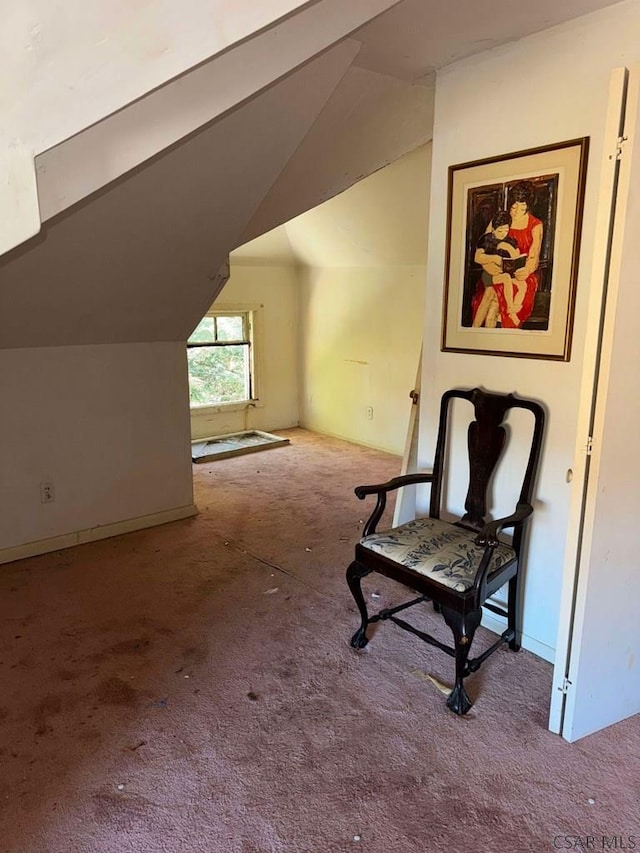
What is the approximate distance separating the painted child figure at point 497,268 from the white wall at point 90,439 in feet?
6.33

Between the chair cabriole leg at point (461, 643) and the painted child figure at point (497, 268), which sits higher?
the painted child figure at point (497, 268)

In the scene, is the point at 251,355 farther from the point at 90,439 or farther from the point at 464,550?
the point at 464,550

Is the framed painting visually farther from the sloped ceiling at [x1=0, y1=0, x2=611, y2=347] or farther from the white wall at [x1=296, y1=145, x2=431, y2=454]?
the white wall at [x1=296, y1=145, x2=431, y2=454]

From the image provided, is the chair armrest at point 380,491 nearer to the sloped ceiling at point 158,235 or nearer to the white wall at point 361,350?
the sloped ceiling at point 158,235

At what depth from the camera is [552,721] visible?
1.95 m

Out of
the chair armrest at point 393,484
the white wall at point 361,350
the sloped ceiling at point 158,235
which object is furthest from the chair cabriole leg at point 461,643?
the white wall at point 361,350

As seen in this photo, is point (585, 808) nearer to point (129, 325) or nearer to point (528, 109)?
point (528, 109)

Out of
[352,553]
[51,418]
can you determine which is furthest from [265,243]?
[352,553]

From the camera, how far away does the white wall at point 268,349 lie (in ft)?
17.9

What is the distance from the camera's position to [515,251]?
2268 mm

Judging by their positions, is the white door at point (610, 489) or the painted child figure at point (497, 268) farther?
the painted child figure at point (497, 268)

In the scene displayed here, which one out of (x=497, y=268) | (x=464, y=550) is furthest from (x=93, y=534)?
(x=497, y=268)

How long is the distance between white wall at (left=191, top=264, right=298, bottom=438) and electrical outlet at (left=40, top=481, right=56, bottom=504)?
2.20 metres

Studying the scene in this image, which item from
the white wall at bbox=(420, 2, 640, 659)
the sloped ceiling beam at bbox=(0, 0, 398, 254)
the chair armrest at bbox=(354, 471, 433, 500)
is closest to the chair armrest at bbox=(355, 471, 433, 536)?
the chair armrest at bbox=(354, 471, 433, 500)
